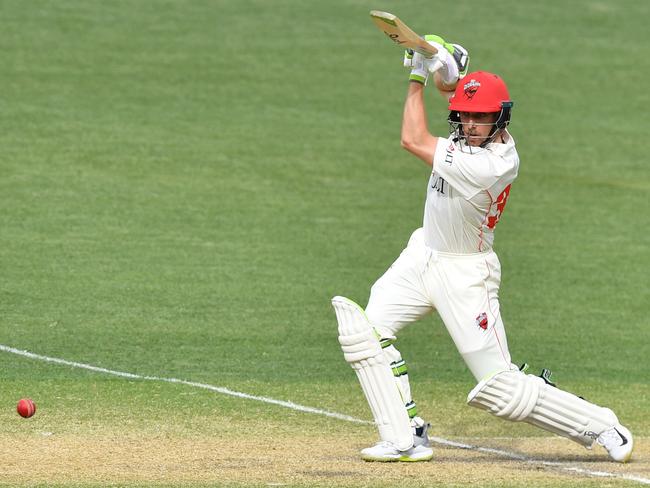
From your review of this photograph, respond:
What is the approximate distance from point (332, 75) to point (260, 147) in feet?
12.7

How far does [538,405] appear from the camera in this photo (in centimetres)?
823

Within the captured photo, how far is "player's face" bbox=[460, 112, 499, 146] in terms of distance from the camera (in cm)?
824

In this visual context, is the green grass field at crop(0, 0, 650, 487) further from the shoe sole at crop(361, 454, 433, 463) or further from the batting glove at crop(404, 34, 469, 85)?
the batting glove at crop(404, 34, 469, 85)

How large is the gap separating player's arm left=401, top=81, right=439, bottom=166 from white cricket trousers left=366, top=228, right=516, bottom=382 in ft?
2.35

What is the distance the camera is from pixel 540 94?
22.8 m

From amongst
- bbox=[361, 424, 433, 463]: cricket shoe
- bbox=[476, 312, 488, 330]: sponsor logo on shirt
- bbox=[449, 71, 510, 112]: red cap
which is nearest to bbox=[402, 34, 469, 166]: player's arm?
bbox=[449, 71, 510, 112]: red cap

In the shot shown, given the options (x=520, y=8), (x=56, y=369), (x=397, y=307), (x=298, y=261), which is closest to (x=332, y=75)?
(x=520, y=8)

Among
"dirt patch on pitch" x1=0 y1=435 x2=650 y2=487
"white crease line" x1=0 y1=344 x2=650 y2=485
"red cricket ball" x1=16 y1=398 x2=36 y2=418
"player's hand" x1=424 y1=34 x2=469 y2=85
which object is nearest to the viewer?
"dirt patch on pitch" x1=0 y1=435 x2=650 y2=487

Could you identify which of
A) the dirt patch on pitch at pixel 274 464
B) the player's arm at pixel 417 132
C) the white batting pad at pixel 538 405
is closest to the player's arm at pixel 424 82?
the player's arm at pixel 417 132

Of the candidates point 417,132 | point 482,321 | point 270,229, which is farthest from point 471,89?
point 270,229

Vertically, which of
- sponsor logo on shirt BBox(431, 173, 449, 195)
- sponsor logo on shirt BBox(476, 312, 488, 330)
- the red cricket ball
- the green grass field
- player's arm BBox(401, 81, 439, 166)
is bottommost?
the green grass field

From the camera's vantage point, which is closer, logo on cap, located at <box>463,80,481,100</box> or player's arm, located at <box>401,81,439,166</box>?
player's arm, located at <box>401,81,439,166</box>

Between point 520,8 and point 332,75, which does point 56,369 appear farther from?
point 520,8

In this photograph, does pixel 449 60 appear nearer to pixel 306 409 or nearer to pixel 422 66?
pixel 422 66
